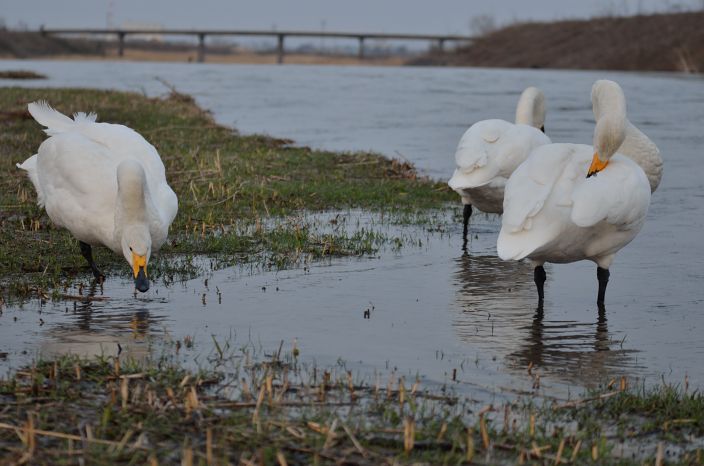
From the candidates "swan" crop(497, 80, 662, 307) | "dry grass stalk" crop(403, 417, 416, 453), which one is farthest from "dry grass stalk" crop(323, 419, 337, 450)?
"swan" crop(497, 80, 662, 307)

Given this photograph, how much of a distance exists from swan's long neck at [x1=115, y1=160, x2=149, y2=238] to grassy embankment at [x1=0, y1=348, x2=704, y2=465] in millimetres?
1853

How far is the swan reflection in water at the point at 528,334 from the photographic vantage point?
5855 mm

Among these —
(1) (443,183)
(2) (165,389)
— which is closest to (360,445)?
(2) (165,389)

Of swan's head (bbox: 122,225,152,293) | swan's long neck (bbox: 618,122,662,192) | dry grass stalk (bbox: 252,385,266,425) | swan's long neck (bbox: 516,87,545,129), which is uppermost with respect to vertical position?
swan's long neck (bbox: 516,87,545,129)

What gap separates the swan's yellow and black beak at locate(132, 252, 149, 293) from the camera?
665 centimetres

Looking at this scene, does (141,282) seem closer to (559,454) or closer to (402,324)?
(402,324)

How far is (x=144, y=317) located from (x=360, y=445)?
8.75ft

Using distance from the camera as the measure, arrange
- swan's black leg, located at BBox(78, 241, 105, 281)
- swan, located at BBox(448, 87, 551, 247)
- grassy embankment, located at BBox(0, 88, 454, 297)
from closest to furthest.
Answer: swan's black leg, located at BBox(78, 241, 105, 281) → grassy embankment, located at BBox(0, 88, 454, 297) → swan, located at BBox(448, 87, 551, 247)

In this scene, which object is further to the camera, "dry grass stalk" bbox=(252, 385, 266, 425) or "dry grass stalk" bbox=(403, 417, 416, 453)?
"dry grass stalk" bbox=(252, 385, 266, 425)

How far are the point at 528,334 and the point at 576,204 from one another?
0.86 meters

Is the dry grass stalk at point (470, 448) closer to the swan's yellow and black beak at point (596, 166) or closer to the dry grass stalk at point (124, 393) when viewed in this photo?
the dry grass stalk at point (124, 393)

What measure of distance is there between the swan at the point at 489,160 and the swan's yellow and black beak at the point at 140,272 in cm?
357

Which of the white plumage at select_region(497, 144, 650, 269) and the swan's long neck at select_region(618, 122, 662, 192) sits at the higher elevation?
the swan's long neck at select_region(618, 122, 662, 192)

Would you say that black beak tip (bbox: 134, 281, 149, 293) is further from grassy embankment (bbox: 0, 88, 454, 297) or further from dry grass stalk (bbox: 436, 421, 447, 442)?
dry grass stalk (bbox: 436, 421, 447, 442)
